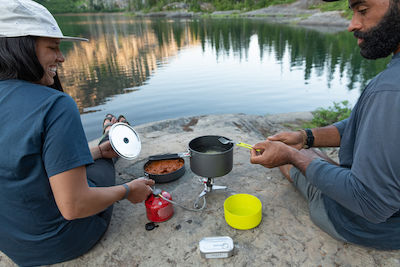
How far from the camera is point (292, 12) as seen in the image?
48.5 metres

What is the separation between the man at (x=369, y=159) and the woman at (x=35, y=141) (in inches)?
63.4

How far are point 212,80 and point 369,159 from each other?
11.7 meters

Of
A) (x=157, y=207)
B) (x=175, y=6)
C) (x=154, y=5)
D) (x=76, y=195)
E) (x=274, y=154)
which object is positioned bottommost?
(x=157, y=207)

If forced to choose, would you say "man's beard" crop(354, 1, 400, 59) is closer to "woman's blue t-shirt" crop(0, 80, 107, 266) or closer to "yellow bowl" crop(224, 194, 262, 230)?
"yellow bowl" crop(224, 194, 262, 230)

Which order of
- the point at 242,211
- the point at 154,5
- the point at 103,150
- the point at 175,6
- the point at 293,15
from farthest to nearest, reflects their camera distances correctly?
the point at 154,5, the point at 175,6, the point at 293,15, the point at 103,150, the point at 242,211

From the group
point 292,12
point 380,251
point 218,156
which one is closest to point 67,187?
point 218,156

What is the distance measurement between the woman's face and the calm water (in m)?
5.98

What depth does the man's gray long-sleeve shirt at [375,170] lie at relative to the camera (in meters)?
1.54

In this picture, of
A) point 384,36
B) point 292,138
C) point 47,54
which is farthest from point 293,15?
point 47,54

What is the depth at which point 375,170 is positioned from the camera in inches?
63.1

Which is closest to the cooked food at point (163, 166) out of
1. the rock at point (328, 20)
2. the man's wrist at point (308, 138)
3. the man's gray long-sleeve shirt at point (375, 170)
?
the man's wrist at point (308, 138)

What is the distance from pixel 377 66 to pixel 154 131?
46.7 feet

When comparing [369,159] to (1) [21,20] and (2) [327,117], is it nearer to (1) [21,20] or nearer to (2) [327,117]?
(1) [21,20]

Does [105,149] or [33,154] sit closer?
[33,154]
